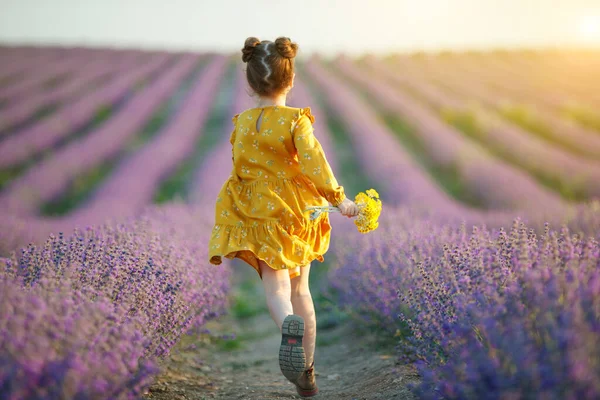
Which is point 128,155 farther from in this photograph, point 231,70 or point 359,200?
point 231,70

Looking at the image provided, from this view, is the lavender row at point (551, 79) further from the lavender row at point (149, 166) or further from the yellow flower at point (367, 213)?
the yellow flower at point (367, 213)

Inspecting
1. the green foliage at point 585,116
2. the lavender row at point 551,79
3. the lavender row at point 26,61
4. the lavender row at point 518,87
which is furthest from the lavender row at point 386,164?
the lavender row at point 26,61

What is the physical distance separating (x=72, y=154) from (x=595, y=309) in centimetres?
828

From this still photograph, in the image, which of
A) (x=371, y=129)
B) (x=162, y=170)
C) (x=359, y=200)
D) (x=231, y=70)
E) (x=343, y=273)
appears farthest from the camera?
(x=231, y=70)

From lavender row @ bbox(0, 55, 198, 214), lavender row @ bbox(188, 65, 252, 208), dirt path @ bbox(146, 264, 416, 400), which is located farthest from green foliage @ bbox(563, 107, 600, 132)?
dirt path @ bbox(146, 264, 416, 400)

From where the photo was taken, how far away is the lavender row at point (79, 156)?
6781 millimetres

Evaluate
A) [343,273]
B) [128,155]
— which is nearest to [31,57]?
[128,155]

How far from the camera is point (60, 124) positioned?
988 cm

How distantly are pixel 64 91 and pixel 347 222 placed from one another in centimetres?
936

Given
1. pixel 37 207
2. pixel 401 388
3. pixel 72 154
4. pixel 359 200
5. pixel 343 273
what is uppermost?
pixel 72 154

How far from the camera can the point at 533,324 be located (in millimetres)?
1521

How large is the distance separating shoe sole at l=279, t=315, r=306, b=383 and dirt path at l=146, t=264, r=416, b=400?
1.71 ft

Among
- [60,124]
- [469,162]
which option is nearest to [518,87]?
[469,162]

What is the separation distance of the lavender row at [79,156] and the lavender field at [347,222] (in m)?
0.04
